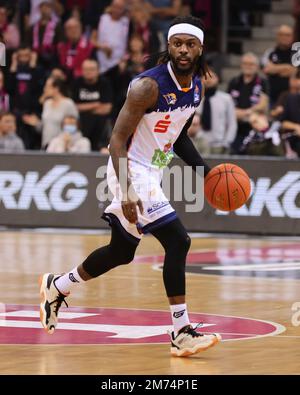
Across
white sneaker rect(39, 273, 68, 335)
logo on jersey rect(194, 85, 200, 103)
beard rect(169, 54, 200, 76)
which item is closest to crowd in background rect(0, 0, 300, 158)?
white sneaker rect(39, 273, 68, 335)

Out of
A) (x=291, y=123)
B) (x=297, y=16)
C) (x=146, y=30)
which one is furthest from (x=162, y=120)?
(x=297, y=16)

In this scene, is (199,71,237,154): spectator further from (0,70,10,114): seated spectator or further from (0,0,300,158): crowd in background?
(0,70,10,114): seated spectator

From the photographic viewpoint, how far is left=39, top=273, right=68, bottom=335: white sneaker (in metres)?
10.1

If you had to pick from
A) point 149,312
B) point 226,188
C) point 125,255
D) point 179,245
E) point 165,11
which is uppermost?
point 165,11

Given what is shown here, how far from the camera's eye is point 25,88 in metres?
23.5

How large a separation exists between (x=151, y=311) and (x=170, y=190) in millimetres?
7056

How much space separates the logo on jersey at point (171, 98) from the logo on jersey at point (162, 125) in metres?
0.11

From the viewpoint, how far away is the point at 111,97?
2248 cm

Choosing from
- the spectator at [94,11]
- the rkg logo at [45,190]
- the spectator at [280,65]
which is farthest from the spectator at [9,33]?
the spectator at [280,65]

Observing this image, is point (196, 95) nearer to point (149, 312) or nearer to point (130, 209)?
point (130, 209)

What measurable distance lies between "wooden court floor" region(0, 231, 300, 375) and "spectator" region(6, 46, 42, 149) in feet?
16.9

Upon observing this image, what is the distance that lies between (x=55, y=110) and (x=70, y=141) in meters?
1.05
